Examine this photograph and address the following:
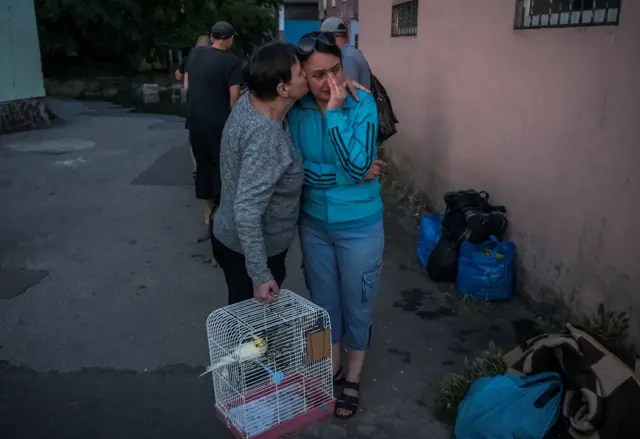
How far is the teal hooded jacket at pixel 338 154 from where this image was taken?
2.40 metres

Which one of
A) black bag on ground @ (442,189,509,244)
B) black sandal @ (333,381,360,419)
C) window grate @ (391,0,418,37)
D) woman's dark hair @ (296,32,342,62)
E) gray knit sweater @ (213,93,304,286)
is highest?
window grate @ (391,0,418,37)

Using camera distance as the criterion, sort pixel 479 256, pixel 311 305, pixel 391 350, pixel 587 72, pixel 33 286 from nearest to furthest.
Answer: pixel 311 305 → pixel 587 72 → pixel 391 350 → pixel 479 256 → pixel 33 286

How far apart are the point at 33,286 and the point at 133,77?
61.9ft

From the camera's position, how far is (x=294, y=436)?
9.36 ft

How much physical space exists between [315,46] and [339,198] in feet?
2.13

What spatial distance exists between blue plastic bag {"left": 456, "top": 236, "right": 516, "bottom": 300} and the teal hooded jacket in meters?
1.71

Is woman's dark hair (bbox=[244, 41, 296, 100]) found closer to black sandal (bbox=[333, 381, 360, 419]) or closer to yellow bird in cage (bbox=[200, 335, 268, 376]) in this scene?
yellow bird in cage (bbox=[200, 335, 268, 376])

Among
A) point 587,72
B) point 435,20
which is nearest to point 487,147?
point 587,72

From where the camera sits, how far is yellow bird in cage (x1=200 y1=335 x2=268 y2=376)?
101 inches

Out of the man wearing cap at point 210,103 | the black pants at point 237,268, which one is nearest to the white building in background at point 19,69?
the man wearing cap at point 210,103

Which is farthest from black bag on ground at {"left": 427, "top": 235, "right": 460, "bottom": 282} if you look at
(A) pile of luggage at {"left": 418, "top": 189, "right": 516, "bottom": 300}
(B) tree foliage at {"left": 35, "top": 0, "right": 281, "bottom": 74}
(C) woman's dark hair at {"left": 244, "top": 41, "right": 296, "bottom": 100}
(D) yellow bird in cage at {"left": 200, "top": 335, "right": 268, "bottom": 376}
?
(B) tree foliage at {"left": 35, "top": 0, "right": 281, "bottom": 74}

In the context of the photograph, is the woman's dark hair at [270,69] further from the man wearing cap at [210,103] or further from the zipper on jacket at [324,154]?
the man wearing cap at [210,103]

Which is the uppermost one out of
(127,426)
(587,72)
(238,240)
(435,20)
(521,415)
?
(435,20)

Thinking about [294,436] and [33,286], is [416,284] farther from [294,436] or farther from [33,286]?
[33,286]
